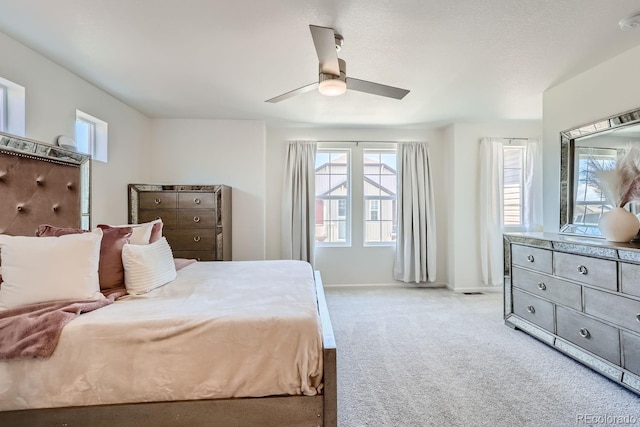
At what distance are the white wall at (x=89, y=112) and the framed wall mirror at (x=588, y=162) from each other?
4579mm

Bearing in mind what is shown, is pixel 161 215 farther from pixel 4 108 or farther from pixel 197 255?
pixel 4 108

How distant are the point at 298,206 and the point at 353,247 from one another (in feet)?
3.46

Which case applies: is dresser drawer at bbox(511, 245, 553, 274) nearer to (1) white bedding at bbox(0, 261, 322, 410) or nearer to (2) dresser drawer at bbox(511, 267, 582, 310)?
(2) dresser drawer at bbox(511, 267, 582, 310)

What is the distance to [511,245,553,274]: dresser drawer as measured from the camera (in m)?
2.59

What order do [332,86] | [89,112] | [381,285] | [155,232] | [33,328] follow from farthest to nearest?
[381,285] < [89,112] < [155,232] < [332,86] < [33,328]

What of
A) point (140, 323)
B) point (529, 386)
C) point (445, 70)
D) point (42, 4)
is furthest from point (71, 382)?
point (445, 70)

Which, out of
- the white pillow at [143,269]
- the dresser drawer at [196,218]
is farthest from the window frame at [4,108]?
the dresser drawer at [196,218]

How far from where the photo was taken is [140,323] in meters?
1.35

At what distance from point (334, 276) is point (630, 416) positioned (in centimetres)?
329

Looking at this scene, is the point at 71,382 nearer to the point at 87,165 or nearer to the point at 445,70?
the point at 87,165

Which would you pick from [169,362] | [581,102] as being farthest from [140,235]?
[581,102]

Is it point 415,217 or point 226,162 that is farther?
point 415,217

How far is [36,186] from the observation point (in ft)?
6.82

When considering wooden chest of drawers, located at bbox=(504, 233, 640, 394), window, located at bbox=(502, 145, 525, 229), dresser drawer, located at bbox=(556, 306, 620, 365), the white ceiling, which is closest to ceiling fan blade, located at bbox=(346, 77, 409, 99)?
the white ceiling
